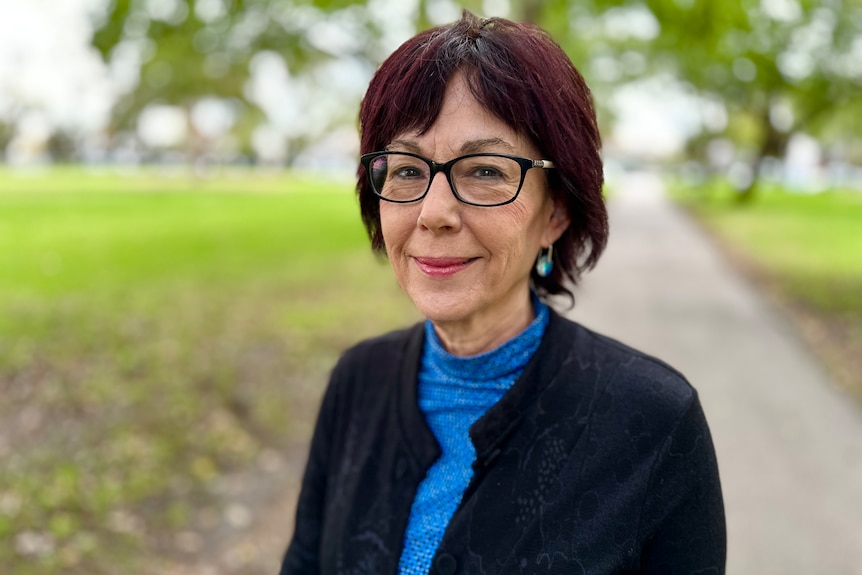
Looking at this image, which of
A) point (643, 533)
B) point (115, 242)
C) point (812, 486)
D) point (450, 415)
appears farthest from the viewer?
point (115, 242)

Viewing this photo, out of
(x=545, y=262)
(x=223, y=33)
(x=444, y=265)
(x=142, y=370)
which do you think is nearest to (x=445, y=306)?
(x=444, y=265)

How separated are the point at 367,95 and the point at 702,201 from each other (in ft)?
106

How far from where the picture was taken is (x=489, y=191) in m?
1.61

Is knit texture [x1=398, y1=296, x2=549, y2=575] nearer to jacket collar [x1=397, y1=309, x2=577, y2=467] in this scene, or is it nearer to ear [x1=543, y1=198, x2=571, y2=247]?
jacket collar [x1=397, y1=309, x2=577, y2=467]

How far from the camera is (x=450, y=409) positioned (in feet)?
5.87

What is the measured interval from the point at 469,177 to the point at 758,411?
539 centimetres

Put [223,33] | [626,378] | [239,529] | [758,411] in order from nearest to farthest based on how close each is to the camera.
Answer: [626,378], [239,529], [758,411], [223,33]

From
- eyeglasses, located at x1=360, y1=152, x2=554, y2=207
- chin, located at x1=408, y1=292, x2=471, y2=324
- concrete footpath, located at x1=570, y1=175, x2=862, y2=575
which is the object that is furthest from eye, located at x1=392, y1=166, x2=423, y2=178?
concrete footpath, located at x1=570, y1=175, x2=862, y2=575

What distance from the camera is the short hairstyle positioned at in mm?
1554

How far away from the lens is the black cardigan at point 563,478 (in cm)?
153

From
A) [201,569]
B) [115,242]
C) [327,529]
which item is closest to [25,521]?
[201,569]

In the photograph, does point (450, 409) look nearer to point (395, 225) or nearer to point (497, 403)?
point (497, 403)

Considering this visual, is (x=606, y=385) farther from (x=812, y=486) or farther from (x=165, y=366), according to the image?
(x=165, y=366)

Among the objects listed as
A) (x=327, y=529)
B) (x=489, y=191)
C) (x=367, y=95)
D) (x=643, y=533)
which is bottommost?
(x=327, y=529)
